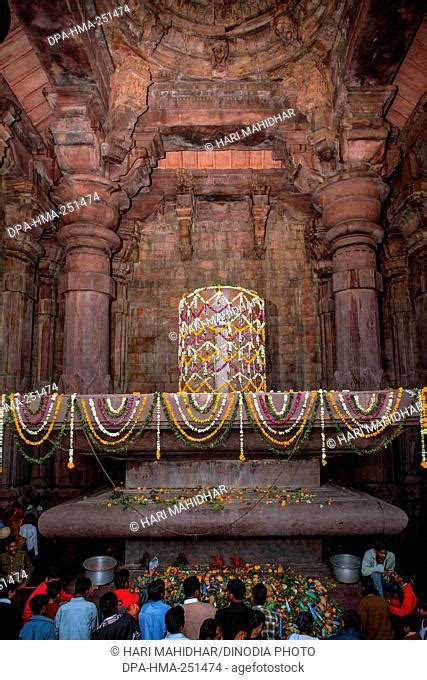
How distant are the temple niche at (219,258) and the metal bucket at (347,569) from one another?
0.44 m

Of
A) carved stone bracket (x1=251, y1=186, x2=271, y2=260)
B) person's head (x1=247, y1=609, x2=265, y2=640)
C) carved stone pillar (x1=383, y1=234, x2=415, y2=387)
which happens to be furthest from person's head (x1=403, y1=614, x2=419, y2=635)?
carved stone bracket (x1=251, y1=186, x2=271, y2=260)

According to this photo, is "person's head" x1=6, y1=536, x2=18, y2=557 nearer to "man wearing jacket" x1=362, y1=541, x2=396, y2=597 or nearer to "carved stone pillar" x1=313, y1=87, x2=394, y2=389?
"man wearing jacket" x1=362, y1=541, x2=396, y2=597

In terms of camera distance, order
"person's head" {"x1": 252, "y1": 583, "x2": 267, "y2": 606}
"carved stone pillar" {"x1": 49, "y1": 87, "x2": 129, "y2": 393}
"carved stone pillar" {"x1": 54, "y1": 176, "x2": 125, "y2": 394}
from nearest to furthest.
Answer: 1. "person's head" {"x1": 252, "y1": 583, "x2": 267, "y2": 606}
2. "carved stone pillar" {"x1": 49, "y1": 87, "x2": 129, "y2": 393}
3. "carved stone pillar" {"x1": 54, "y1": 176, "x2": 125, "y2": 394}

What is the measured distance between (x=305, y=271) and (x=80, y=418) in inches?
284

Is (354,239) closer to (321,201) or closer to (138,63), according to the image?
(321,201)

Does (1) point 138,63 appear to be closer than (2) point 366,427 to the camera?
No

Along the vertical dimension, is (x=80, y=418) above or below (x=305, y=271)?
below

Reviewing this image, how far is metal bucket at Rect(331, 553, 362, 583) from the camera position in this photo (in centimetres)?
580

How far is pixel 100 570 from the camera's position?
18.7 ft

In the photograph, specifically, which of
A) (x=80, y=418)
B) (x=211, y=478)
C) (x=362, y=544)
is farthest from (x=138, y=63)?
(x=362, y=544)

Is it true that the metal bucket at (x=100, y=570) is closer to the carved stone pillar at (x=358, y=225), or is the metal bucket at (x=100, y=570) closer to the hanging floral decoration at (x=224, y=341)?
the hanging floral decoration at (x=224, y=341)

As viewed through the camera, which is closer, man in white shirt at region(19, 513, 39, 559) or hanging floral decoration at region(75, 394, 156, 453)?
hanging floral decoration at region(75, 394, 156, 453)

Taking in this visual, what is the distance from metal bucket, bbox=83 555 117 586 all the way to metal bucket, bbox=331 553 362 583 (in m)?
2.71

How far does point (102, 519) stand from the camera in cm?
598
